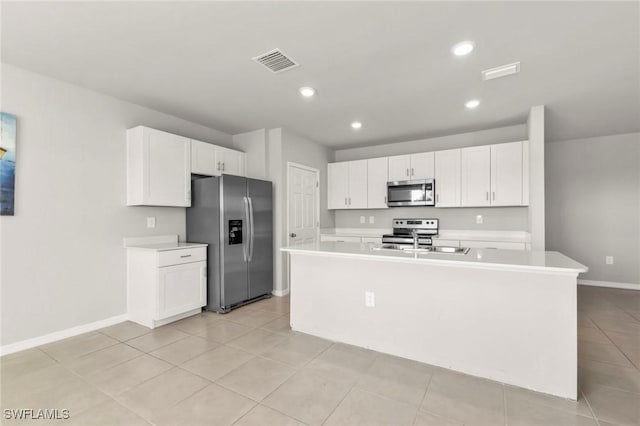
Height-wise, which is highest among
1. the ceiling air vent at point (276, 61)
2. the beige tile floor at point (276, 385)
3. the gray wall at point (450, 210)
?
the ceiling air vent at point (276, 61)

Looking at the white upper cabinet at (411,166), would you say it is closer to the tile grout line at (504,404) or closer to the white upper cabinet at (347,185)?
the white upper cabinet at (347,185)

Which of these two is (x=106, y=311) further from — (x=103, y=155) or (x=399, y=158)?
(x=399, y=158)

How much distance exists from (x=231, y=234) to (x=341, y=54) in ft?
7.94

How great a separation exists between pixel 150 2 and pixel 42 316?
2.84 metres

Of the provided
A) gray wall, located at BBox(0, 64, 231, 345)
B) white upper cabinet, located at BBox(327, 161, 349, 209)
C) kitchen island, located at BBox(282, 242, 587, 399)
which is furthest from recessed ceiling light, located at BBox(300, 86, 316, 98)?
white upper cabinet, located at BBox(327, 161, 349, 209)

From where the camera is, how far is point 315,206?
527 cm

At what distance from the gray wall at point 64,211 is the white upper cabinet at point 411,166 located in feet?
12.0

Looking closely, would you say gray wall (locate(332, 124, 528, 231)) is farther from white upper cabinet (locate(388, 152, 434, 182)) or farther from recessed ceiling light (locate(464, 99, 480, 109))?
recessed ceiling light (locate(464, 99, 480, 109))

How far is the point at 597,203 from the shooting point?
4977 mm

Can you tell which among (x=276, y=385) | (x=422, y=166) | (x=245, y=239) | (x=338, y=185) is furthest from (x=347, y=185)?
(x=276, y=385)

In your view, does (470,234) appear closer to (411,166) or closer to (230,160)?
(411,166)

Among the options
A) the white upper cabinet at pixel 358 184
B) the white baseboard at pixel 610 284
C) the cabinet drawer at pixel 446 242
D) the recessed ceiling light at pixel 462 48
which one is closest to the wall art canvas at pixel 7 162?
the recessed ceiling light at pixel 462 48

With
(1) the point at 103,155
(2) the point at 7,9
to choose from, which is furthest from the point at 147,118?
(2) the point at 7,9

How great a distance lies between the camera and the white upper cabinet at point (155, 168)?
3275 millimetres
